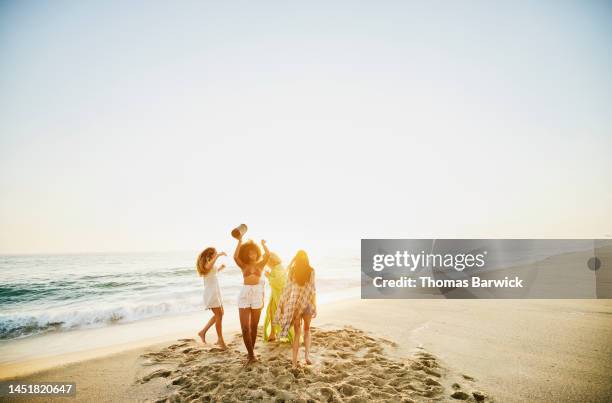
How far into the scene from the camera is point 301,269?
471 cm

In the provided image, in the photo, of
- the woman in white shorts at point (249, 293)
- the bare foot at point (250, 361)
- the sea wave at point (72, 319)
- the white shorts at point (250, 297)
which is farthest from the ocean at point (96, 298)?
the white shorts at point (250, 297)

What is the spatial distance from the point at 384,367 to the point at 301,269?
77.6 inches

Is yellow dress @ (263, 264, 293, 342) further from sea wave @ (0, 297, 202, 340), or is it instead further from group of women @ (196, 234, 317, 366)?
sea wave @ (0, 297, 202, 340)

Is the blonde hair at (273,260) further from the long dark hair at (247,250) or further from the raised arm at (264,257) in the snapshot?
the long dark hair at (247,250)

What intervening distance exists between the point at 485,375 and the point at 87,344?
8207 mm

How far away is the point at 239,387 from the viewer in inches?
152

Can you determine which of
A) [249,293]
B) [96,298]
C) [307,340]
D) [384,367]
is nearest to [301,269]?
[249,293]

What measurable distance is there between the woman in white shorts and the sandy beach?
1.47 feet

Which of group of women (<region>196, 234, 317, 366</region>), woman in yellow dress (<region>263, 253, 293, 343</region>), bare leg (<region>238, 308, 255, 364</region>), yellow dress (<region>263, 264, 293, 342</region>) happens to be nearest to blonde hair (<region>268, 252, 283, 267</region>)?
woman in yellow dress (<region>263, 253, 293, 343</region>)

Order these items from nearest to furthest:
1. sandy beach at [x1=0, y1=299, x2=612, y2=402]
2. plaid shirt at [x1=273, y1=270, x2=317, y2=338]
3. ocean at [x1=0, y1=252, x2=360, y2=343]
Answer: sandy beach at [x1=0, y1=299, x2=612, y2=402]
plaid shirt at [x1=273, y1=270, x2=317, y2=338]
ocean at [x1=0, y1=252, x2=360, y2=343]

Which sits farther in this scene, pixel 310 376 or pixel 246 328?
pixel 246 328

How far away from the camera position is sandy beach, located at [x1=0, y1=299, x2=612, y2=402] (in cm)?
377

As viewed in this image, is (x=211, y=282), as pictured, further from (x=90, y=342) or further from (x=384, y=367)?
(x=90, y=342)

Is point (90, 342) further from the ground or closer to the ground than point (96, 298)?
further from the ground
